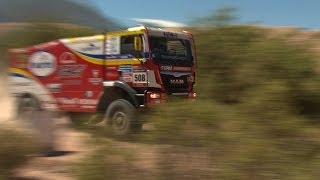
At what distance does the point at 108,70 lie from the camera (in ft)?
41.3

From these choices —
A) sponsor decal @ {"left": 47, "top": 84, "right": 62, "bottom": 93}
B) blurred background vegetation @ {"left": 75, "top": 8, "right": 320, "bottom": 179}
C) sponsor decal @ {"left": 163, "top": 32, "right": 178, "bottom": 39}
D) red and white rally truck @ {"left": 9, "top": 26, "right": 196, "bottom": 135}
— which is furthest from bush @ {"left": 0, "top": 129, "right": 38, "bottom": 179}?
sponsor decal @ {"left": 47, "top": 84, "right": 62, "bottom": 93}

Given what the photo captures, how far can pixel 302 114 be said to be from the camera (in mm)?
6555

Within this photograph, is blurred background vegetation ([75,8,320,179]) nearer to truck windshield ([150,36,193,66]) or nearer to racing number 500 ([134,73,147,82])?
racing number 500 ([134,73,147,82])

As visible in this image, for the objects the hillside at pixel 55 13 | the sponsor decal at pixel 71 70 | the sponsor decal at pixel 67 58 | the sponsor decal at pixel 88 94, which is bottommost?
the sponsor decal at pixel 88 94

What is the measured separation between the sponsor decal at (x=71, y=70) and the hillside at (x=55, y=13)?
1051 millimetres

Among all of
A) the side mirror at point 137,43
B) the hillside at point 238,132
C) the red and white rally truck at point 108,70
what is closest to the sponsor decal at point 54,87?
the red and white rally truck at point 108,70

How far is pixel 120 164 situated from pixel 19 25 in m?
6.31

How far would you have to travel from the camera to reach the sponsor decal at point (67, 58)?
1334cm

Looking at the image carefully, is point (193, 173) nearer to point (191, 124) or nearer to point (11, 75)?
point (191, 124)

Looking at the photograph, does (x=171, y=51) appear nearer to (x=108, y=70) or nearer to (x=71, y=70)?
(x=108, y=70)

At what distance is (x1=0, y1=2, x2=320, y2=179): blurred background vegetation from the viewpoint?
5.82 m

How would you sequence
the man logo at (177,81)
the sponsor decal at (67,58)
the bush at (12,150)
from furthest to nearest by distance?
1. the sponsor decal at (67,58)
2. the man logo at (177,81)
3. the bush at (12,150)

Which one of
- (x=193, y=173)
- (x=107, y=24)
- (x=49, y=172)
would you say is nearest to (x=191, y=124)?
(x=193, y=173)

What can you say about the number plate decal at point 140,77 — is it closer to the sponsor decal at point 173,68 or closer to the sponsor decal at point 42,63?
the sponsor decal at point 173,68
